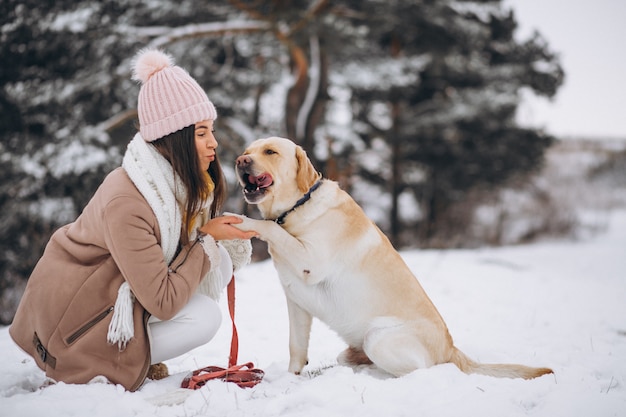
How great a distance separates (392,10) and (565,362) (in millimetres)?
7736

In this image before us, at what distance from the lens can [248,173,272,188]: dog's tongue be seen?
95.6 inches

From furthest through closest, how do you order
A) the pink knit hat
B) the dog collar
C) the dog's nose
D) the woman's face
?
1. the dog collar
2. the dog's nose
3. the woman's face
4. the pink knit hat

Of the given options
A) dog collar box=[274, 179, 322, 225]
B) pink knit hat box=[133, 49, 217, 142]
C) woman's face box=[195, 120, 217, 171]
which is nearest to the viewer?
pink knit hat box=[133, 49, 217, 142]

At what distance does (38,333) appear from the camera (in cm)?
211

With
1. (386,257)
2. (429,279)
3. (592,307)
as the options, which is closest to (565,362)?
(386,257)

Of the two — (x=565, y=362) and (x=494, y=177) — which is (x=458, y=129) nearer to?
(x=494, y=177)

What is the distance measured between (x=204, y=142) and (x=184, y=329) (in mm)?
911

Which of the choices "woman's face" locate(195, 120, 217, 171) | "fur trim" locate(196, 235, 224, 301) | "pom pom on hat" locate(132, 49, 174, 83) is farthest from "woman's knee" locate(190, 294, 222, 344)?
"pom pom on hat" locate(132, 49, 174, 83)

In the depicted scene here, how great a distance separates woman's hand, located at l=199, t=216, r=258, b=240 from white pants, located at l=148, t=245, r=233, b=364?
34cm

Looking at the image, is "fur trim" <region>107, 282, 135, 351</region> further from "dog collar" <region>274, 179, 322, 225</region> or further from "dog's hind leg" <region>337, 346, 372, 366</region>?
"dog's hind leg" <region>337, 346, 372, 366</region>

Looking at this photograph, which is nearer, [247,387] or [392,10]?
[247,387]

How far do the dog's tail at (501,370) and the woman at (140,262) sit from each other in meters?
1.29

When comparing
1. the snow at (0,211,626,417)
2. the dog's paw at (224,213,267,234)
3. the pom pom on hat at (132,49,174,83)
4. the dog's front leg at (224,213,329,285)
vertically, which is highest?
the pom pom on hat at (132,49,174,83)

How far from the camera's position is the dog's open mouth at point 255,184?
7.89 ft
